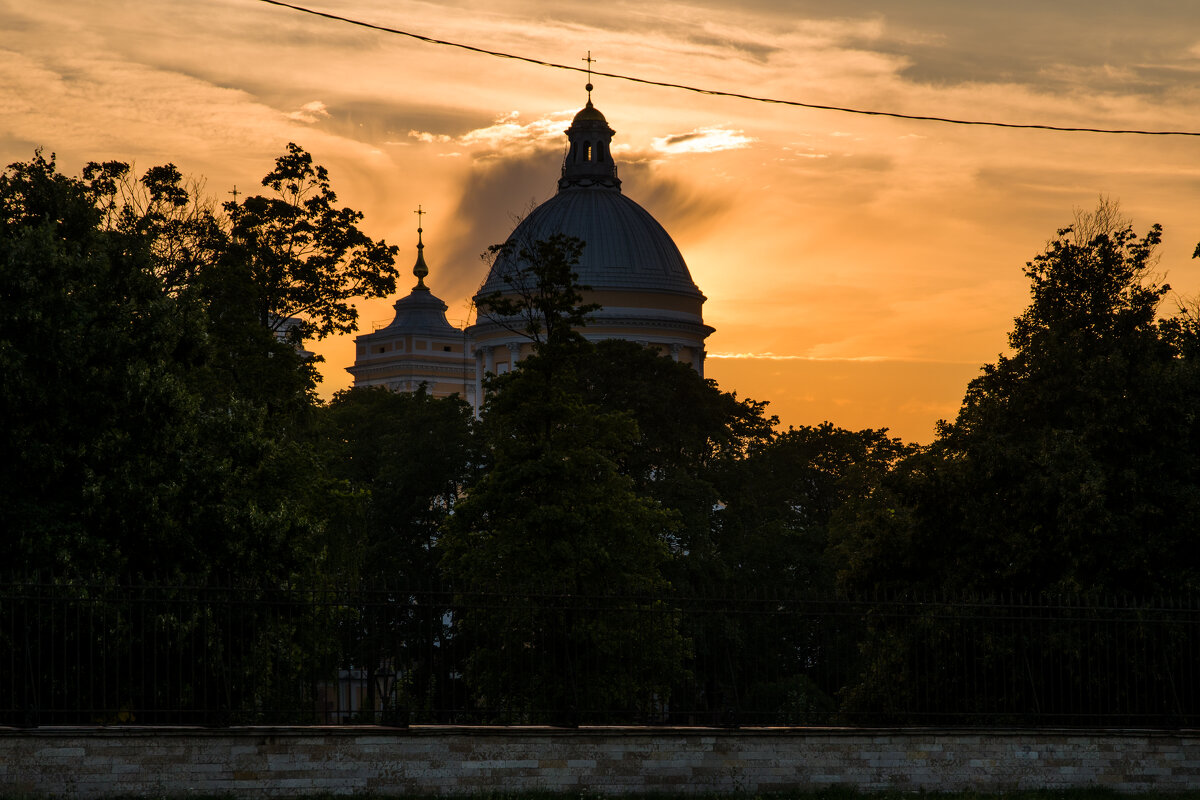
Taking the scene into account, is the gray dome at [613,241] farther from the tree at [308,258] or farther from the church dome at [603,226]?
the tree at [308,258]

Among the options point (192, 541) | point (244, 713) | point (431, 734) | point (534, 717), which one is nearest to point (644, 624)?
point (534, 717)

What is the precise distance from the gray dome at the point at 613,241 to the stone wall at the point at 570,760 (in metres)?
57.1

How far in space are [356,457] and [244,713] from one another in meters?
34.1

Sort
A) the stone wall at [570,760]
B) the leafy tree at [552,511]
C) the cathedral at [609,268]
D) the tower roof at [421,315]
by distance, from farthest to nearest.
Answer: the tower roof at [421,315] → the cathedral at [609,268] → the leafy tree at [552,511] → the stone wall at [570,760]

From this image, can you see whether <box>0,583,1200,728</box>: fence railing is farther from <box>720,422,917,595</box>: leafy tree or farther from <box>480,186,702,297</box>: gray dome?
<box>480,186,702,297</box>: gray dome

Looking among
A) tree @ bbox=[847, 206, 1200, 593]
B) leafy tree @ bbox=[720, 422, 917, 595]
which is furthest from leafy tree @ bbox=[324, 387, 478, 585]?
tree @ bbox=[847, 206, 1200, 593]

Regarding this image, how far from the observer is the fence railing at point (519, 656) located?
1759 cm

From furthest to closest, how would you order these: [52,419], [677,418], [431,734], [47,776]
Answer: [677,418], [52,419], [431,734], [47,776]

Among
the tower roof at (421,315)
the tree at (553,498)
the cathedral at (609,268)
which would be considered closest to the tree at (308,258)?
the tree at (553,498)

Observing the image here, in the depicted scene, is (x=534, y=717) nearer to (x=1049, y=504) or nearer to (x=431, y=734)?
(x=431, y=734)

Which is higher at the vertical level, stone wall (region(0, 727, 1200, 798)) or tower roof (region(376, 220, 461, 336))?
tower roof (region(376, 220, 461, 336))

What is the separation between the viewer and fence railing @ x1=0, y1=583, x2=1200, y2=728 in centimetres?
1759

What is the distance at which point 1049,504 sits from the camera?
2742cm

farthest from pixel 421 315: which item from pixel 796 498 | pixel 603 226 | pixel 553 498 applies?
pixel 553 498
